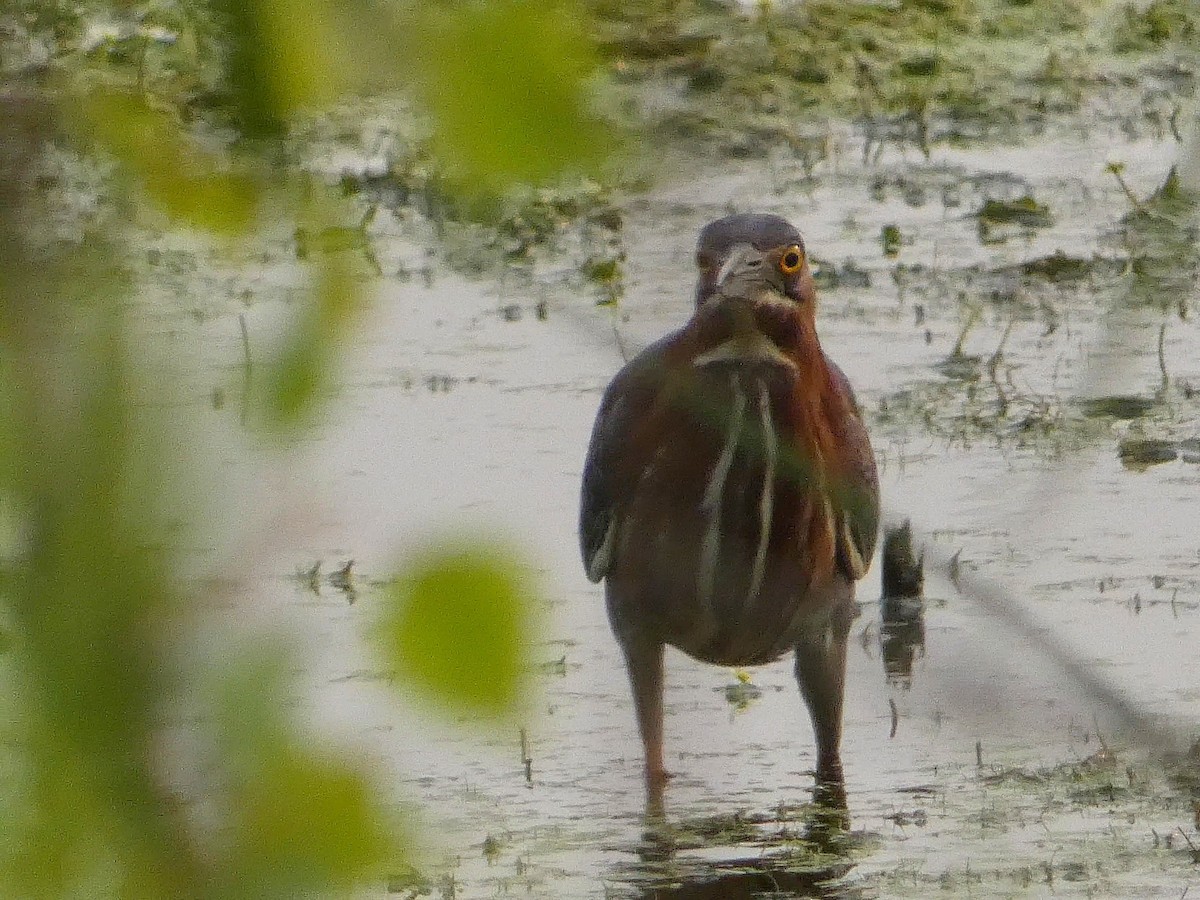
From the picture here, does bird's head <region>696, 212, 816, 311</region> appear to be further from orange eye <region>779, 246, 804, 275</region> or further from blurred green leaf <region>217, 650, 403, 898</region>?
blurred green leaf <region>217, 650, 403, 898</region>

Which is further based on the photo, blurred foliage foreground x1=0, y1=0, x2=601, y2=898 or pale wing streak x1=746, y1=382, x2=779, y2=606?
pale wing streak x1=746, y1=382, x2=779, y2=606

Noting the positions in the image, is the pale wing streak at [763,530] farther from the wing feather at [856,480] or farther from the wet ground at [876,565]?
the wet ground at [876,565]

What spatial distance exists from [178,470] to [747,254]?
3.56 m

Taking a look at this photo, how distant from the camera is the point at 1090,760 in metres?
4.71

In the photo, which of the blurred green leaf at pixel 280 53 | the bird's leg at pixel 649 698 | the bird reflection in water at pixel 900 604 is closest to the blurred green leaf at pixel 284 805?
the blurred green leaf at pixel 280 53

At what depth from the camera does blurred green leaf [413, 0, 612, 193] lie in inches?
45.3

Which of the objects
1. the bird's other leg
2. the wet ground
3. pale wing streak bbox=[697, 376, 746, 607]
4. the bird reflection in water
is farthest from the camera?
the bird reflection in water

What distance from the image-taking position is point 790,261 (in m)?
4.75

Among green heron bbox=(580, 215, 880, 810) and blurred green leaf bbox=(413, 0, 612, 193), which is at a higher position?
blurred green leaf bbox=(413, 0, 612, 193)

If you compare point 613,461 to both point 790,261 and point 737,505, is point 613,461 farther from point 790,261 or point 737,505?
point 790,261


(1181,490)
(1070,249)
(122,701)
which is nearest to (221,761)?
(122,701)

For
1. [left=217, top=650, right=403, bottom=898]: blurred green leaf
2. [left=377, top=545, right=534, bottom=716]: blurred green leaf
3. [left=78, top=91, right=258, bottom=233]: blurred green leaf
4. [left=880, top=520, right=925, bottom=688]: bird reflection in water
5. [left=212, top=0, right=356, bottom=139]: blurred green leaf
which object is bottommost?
[left=880, top=520, right=925, bottom=688]: bird reflection in water

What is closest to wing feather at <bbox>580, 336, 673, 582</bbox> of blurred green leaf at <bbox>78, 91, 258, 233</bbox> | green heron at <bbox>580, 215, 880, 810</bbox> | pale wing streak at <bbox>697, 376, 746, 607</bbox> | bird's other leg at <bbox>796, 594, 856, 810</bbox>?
green heron at <bbox>580, 215, 880, 810</bbox>

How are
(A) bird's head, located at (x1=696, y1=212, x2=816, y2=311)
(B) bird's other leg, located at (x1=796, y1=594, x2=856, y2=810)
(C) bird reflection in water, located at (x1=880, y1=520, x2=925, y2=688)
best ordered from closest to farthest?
(A) bird's head, located at (x1=696, y1=212, x2=816, y2=311) → (B) bird's other leg, located at (x1=796, y1=594, x2=856, y2=810) → (C) bird reflection in water, located at (x1=880, y1=520, x2=925, y2=688)
